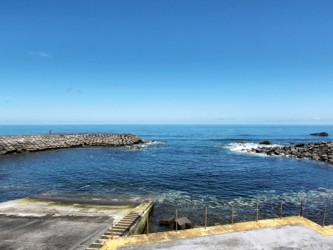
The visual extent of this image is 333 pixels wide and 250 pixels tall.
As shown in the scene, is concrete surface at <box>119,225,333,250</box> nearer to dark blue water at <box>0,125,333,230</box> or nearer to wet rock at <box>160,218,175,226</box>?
wet rock at <box>160,218,175,226</box>

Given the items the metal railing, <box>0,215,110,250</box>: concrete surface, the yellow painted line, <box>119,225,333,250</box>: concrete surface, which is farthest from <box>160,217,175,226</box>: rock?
<box>119,225,333,250</box>: concrete surface

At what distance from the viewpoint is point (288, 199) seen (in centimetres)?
2586

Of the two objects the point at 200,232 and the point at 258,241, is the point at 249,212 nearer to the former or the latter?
the point at 200,232

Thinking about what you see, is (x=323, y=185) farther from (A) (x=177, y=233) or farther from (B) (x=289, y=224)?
(A) (x=177, y=233)

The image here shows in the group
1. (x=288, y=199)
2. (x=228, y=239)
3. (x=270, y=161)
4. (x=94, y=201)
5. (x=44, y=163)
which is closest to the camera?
(x=228, y=239)

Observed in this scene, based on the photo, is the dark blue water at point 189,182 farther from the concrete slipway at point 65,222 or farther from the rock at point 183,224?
the concrete slipway at point 65,222

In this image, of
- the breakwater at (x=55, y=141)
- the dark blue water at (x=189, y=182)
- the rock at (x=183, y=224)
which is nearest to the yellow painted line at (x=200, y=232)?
the rock at (x=183, y=224)

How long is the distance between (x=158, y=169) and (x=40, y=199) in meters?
19.6

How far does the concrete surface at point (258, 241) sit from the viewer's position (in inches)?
470

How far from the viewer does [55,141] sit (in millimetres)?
67250

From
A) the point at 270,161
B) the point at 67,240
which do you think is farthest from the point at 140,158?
the point at 67,240

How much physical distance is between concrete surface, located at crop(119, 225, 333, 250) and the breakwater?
5479cm

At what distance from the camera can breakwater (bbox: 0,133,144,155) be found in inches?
2251

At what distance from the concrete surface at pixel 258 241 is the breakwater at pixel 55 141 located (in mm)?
54792
